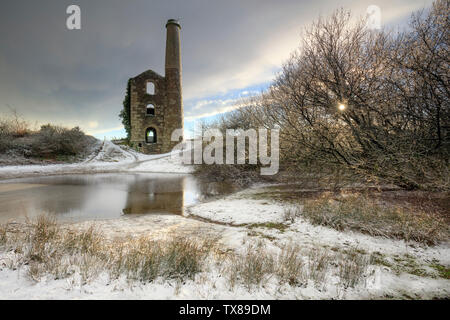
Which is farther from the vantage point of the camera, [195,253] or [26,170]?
[26,170]

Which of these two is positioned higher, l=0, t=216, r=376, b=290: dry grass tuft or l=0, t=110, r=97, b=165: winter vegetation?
l=0, t=110, r=97, b=165: winter vegetation

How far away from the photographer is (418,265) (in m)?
3.55

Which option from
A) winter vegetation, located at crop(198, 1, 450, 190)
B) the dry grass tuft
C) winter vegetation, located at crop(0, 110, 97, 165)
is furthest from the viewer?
winter vegetation, located at crop(0, 110, 97, 165)

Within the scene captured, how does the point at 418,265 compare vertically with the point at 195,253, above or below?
below

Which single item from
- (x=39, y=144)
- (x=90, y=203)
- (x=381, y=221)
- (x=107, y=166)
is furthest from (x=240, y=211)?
(x=39, y=144)

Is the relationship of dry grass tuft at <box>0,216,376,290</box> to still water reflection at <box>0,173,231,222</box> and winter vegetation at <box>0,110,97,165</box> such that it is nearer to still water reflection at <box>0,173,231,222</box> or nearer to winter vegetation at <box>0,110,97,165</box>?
still water reflection at <box>0,173,231,222</box>

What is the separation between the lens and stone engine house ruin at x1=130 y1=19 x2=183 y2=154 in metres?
27.5

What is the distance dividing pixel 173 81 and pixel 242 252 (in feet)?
93.8

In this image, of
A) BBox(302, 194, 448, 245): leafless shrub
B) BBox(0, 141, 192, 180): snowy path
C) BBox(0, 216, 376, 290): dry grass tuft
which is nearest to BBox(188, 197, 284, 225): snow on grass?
BBox(302, 194, 448, 245): leafless shrub

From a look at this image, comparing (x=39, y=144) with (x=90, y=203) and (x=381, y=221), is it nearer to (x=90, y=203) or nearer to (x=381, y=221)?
(x=90, y=203)
